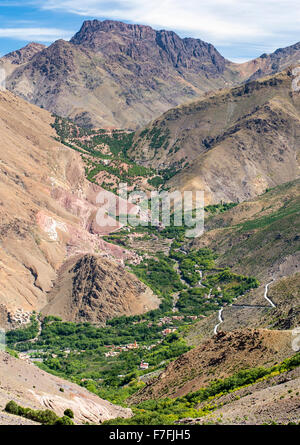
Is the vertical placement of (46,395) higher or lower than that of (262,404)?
lower

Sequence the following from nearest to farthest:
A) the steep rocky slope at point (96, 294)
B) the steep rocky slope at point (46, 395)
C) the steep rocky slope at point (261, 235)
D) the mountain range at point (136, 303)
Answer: the steep rocky slope at point (46, 395), the mountain range at point (136, 303), the steep rocky slope at point (96, 294), the steep rocky slope at point (261, 235)

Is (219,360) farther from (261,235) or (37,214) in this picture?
(261,235)

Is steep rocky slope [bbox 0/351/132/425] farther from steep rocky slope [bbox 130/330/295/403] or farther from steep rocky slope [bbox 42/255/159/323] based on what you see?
steep rocky slope [bbox 42/255/159/323]

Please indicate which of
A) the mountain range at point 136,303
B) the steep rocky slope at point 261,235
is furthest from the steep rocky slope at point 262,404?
the steep rocky slope at point 261,235

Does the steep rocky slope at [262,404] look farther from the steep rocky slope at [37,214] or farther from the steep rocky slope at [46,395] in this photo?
the steep rocky slope at [37,214]

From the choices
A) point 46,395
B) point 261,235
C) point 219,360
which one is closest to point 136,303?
point 261,235

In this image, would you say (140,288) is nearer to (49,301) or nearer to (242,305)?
(49,301)

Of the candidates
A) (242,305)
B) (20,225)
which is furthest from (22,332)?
(242,305)
